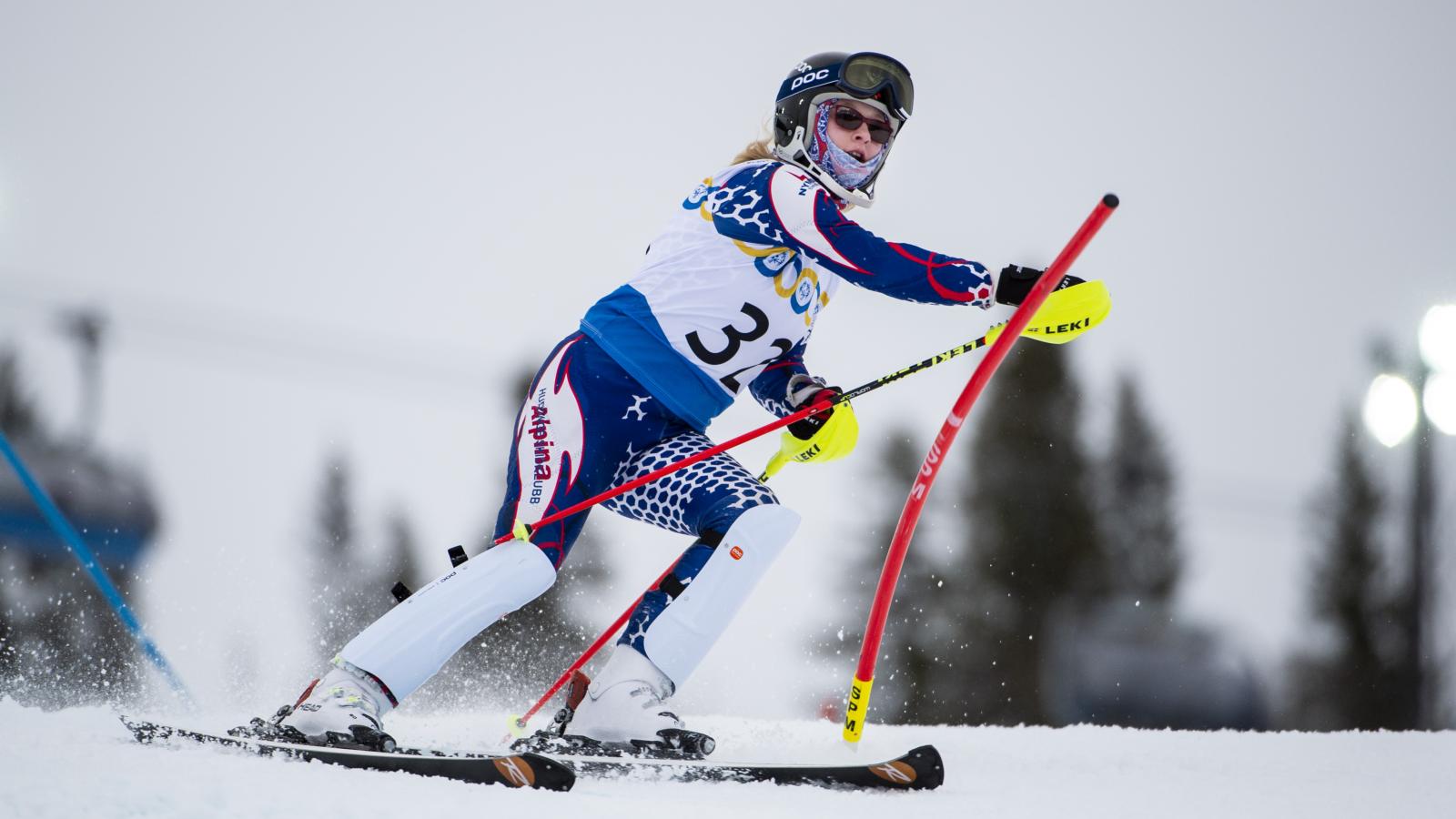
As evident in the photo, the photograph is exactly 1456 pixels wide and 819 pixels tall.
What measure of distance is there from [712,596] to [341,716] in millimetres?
904

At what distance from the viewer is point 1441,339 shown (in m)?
8.17

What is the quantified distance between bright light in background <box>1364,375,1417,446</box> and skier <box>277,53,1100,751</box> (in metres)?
6.39

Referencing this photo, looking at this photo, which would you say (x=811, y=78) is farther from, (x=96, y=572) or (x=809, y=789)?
(x=96, y=572)

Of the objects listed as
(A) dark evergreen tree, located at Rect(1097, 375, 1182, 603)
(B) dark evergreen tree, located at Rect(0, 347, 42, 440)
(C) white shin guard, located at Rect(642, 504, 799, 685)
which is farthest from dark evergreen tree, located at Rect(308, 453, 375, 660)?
(A) dark evergreen tree, located at Rect(1097, 375, 1182, 603)

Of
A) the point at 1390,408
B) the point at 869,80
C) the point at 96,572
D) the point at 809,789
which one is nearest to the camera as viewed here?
the point at 809,789

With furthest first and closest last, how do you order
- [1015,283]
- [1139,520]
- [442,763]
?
[1139,520] → [1015,283] → [442,763]

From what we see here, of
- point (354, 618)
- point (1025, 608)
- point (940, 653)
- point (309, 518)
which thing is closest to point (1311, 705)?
point (1025, 608)

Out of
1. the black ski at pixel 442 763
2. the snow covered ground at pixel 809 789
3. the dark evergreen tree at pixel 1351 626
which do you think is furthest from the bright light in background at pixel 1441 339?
the dark evergreen tree at pixel 1351 626

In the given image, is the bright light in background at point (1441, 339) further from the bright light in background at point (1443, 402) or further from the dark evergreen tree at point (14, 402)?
the dark evergreen tree at point (14, 402)

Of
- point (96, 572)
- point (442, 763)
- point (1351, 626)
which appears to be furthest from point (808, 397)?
point (1351, 626)

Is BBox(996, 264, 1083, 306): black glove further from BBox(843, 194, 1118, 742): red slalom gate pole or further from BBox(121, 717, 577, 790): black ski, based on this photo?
BBox(121, 717, 577, 790): black ski

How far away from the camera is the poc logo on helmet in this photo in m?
3.40

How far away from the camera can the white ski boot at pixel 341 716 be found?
2680mm

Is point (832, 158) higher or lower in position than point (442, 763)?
higher
